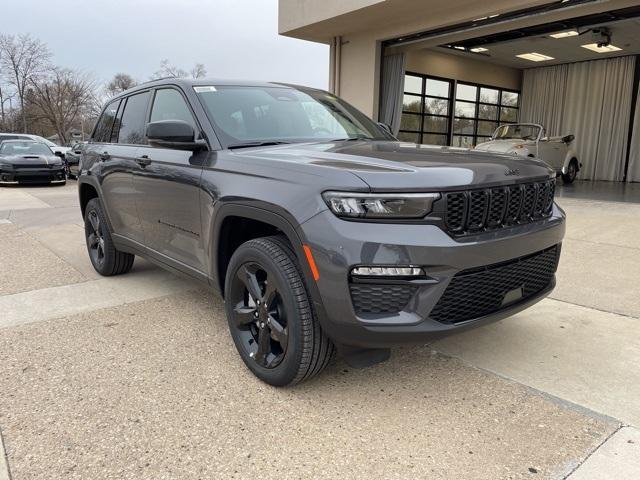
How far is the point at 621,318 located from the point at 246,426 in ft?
10.2

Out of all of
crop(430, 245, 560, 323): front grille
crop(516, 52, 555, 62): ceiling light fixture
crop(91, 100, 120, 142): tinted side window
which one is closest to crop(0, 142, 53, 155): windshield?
crop(91, 100, 120, 142): tinted side window

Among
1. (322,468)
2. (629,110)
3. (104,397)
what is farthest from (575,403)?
(629,110)

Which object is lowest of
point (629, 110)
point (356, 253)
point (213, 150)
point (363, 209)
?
point (356, 253)

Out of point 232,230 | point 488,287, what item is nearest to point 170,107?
point 232,230

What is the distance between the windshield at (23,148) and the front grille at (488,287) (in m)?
17.3

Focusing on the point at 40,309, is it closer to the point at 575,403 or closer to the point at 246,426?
the point at 246,426

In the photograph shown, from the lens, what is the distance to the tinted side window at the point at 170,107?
368 centimetres

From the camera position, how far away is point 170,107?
12.9 feet

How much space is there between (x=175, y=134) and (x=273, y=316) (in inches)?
50.9

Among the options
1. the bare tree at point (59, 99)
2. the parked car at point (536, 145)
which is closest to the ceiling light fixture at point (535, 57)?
the parked car at point (536, 145)

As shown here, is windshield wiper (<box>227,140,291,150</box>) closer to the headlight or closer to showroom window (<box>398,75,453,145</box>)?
the headlight

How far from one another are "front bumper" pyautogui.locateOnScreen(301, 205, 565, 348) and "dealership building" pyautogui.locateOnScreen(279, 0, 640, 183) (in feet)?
31.7

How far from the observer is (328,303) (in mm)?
2434

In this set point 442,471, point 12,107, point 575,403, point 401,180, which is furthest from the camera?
point 12,107
